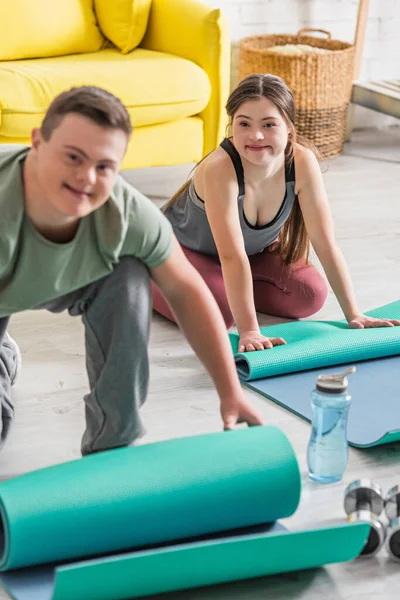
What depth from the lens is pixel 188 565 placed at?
1306 millimetres

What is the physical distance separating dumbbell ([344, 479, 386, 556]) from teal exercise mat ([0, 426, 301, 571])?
93mm

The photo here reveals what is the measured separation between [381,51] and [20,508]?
12.2 ft

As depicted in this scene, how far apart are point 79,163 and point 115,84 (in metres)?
1.88

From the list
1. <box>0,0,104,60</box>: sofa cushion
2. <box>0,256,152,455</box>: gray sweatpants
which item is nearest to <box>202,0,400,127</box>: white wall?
<box>0,0,104,60</box>: sofa cushion

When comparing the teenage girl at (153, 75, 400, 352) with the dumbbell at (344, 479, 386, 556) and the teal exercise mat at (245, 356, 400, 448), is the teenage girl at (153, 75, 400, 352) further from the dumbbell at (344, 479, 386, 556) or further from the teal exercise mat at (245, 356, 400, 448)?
the dumbbell at (344, 479, 386, 556)

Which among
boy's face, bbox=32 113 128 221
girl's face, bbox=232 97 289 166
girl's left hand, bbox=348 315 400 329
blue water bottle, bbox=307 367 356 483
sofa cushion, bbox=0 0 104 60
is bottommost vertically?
girl's left hand, bbox=348 315 400 329

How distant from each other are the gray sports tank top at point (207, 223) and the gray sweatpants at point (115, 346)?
0.80 m

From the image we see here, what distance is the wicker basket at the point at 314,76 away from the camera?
3.84m

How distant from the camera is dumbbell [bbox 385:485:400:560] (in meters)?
1.42

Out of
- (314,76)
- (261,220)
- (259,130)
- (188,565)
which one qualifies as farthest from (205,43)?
(188,565)

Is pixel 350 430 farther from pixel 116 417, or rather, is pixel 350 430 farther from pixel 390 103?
pixel 390 103

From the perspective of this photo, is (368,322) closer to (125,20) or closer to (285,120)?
(285,120)

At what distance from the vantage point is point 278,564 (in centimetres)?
137

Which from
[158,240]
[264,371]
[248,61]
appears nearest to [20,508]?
[158,240]
